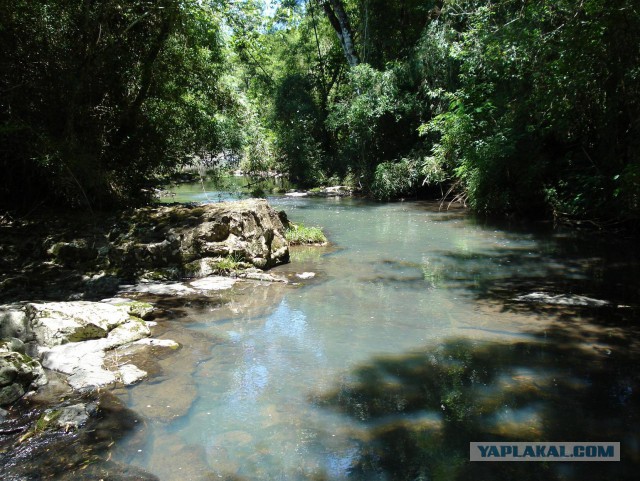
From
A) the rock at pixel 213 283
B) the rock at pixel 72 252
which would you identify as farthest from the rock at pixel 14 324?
the rock at pixel 72 252

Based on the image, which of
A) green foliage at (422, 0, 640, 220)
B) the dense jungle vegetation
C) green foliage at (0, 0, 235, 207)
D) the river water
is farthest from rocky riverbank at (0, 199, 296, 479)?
green foliage at (422, 0, 640, 220)

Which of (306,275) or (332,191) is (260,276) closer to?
(306,275)

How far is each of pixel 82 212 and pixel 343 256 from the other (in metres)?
5.46

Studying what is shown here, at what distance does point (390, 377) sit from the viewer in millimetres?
4910

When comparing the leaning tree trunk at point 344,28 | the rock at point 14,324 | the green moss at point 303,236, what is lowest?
the green moss at point 303,236

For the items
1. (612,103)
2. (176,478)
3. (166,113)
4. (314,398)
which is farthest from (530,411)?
(166,113)

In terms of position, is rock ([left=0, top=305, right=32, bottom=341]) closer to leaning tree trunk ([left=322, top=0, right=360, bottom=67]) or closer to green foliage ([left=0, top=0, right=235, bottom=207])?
green foliage ([left=0, top=0, right=235, bottom=207])

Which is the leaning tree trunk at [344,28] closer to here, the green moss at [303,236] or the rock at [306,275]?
the green moss at [303,236]

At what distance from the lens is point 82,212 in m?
9.95

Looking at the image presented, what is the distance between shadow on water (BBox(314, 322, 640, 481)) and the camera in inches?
138

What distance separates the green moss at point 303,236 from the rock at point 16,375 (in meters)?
7.58

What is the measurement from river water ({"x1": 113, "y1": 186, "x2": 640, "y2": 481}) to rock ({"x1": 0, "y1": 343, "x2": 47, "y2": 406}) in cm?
91

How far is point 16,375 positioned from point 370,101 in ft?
59.5

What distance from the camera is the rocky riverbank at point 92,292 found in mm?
4062
